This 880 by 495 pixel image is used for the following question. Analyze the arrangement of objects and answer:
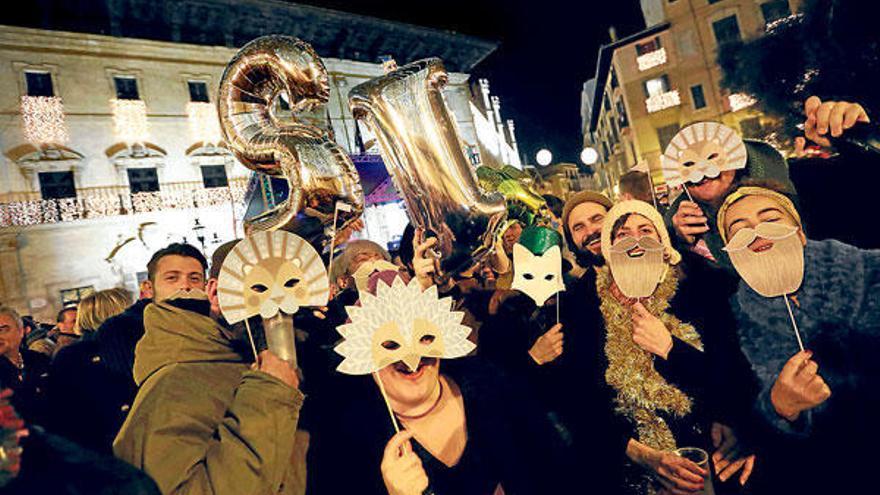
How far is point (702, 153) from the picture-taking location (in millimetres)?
2824

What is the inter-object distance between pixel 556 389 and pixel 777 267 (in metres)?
1.34

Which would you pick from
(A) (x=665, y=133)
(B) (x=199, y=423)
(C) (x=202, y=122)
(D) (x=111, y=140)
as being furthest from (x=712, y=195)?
(A) (x=665, y=133)

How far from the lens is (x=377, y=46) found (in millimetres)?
24969

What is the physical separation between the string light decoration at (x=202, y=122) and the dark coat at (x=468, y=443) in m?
21.9

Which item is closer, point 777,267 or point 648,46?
point 777,267

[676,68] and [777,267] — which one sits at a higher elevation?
[676,68]

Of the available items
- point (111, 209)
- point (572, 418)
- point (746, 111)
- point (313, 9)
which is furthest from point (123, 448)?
point (746, 111)

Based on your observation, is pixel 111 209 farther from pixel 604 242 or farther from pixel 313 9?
pixel 604 242

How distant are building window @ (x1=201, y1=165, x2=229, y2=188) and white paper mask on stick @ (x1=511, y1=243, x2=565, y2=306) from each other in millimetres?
21061

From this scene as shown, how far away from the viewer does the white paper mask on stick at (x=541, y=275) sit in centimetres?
287

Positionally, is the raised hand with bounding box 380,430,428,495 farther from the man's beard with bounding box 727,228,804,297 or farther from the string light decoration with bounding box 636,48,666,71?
the string light decoration with bounding box 636,48,666,71

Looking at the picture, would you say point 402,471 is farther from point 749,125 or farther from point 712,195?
point 749,125

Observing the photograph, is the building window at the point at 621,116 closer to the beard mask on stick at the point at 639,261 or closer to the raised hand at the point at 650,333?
the beard mask on stick at the point at 639,261

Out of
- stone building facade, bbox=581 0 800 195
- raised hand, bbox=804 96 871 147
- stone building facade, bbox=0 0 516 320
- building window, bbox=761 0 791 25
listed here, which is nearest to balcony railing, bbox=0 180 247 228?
stone building facade, bbox=0 0 516 320
